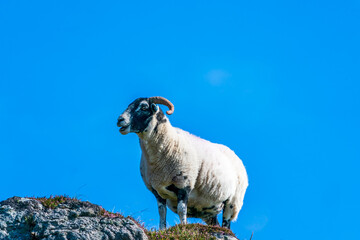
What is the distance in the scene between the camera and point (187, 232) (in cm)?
1292

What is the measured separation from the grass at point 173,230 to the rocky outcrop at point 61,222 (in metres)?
0.04

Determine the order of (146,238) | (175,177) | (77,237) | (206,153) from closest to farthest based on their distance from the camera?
(77,237) < (146,238) < (175,177) < (206,153)

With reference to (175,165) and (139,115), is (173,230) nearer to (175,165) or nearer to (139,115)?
(175,165)

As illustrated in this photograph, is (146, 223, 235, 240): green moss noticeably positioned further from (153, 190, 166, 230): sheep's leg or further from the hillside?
(153, 190, 166, 230): sheep's leg

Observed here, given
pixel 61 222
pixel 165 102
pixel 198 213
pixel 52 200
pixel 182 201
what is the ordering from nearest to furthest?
pixel 61 222
pixel 52 200
pixel 182 201
pixel 165 102
pixel 198 213

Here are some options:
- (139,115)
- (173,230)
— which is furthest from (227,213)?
(173,230)

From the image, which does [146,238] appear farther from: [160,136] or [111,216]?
[160,136]

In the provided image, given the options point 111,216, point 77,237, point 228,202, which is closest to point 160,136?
point 228,202

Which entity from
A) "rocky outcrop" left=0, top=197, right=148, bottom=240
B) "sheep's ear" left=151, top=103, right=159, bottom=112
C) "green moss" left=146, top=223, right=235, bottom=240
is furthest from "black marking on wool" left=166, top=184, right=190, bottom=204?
"rocky outcrop" left=0, top=197, right=148, bottom=240

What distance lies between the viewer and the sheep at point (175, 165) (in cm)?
1595

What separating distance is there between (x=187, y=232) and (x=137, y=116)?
442cm

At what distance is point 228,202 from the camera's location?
1827cm

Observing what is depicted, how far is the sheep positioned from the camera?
16.0 m

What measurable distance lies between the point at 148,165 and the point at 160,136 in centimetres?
97
